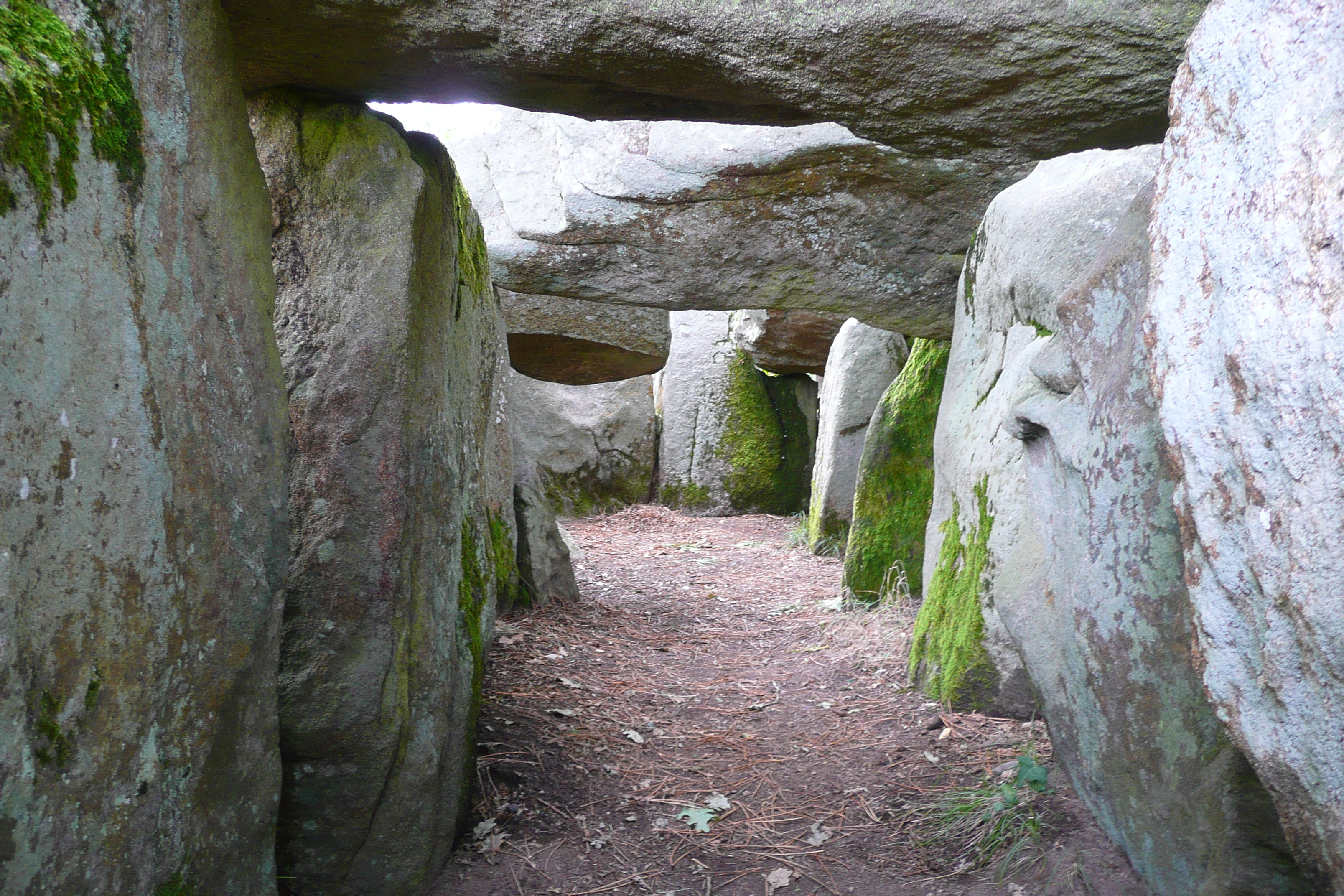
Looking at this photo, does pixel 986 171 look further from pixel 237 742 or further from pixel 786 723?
pixel 237 742

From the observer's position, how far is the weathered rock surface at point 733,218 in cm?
398

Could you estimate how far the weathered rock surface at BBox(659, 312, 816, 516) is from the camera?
9.95m

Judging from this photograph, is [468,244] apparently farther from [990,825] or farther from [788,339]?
[788,339]

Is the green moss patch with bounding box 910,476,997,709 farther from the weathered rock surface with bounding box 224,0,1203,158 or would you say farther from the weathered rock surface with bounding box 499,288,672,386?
the weathered rock surface with bounding box 499,288,672,386

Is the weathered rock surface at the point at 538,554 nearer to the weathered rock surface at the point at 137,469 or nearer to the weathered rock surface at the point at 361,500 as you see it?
the weathered rock surface at the point at 361,500

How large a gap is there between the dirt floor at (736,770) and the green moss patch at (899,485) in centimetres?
34

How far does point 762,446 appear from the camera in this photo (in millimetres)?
9953

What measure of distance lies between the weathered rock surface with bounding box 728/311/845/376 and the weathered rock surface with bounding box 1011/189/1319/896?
213 inches

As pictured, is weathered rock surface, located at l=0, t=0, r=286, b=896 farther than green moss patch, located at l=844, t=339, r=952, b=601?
No

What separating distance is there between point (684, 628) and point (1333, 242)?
4.38 meters

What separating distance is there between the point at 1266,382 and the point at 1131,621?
3.02 feet

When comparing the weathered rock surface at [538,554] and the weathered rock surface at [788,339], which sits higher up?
the weathered rock surface at [788,339]

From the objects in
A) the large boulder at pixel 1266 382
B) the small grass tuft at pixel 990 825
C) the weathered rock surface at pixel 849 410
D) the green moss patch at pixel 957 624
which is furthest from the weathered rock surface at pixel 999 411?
the weathered rock surface at pixel 849 410

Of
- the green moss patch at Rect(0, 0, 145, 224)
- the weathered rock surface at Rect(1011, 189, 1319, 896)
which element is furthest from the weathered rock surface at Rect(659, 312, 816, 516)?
the green moss patch at Rect(0, 0, 145, 224)
